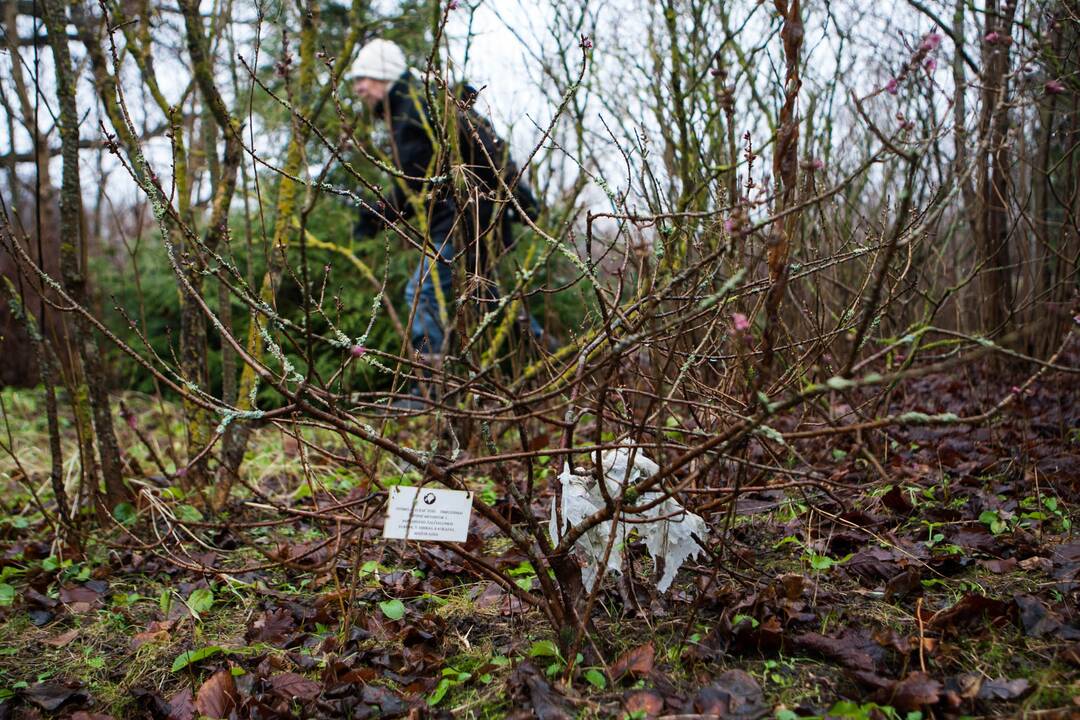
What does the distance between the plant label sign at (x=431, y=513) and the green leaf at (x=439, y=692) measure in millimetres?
341

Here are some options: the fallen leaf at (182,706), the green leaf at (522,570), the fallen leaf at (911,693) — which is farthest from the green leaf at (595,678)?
the fallen leaf at (182,706)

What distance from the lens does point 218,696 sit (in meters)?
1.80

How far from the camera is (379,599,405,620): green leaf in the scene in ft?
6.96

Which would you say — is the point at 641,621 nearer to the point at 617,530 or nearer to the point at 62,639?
the point at 617,530

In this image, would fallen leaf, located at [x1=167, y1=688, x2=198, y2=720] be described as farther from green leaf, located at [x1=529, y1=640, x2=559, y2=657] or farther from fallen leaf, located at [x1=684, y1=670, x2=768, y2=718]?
fallen leaf, located at [x1=684, y1=670, x2=768, y2=718]

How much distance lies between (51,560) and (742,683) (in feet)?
8.03

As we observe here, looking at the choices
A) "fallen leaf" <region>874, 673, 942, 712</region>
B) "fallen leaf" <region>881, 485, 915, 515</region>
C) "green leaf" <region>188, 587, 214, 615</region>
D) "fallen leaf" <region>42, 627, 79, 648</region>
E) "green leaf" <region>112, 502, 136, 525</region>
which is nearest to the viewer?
"fallen leaf" <region>874, 673, 942, 712</region>

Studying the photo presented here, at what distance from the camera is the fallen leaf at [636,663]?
5.55 ft

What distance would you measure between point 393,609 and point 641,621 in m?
0.69

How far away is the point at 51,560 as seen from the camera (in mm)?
2764

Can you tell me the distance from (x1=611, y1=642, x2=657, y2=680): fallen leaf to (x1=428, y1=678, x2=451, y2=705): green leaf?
38 centimetres

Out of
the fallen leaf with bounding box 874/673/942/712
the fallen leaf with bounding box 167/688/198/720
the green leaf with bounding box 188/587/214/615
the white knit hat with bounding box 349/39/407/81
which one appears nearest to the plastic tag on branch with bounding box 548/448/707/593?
the fallen leaf with bounding box 874/673/942/712

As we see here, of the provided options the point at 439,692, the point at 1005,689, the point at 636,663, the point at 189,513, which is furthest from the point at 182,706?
the point at 1005,689

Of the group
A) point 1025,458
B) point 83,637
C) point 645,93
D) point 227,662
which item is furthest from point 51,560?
point 645,93
